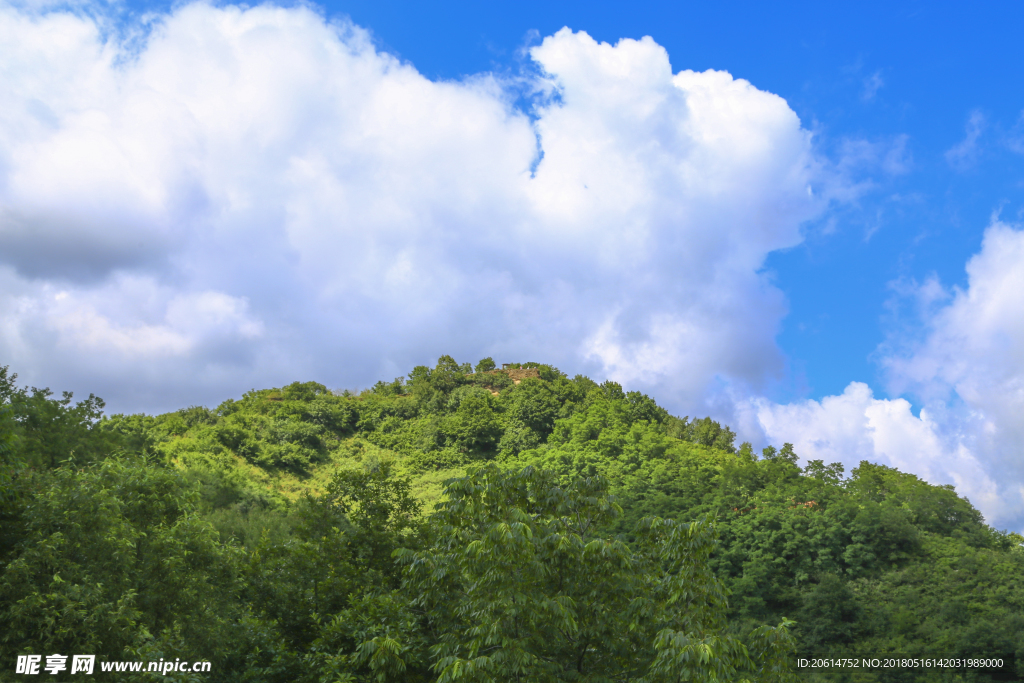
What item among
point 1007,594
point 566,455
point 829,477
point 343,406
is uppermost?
point 343,406

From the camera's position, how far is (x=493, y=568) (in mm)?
8438

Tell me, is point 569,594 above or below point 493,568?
below

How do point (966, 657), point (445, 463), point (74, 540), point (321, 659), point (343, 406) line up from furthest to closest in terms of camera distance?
point (343, 406) → point (445, 463) → point (966, 657) → point (321, 659) → point (74, 540)

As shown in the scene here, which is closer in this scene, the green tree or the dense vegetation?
the green tree

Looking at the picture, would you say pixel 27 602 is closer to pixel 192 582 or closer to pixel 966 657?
pixel 192 582

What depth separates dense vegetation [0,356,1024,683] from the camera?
888cm

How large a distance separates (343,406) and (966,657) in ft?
154

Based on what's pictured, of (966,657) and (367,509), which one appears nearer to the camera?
(367,509)

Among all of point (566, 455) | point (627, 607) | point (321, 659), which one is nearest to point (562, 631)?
point (627, 607)

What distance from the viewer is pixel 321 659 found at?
38.2 feet

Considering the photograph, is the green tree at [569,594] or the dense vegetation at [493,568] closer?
the green tree at [569,594]

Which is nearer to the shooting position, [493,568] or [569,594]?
[493,568]

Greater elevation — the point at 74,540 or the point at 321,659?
the point at 74,540

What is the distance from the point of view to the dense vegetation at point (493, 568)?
888 centimetres
